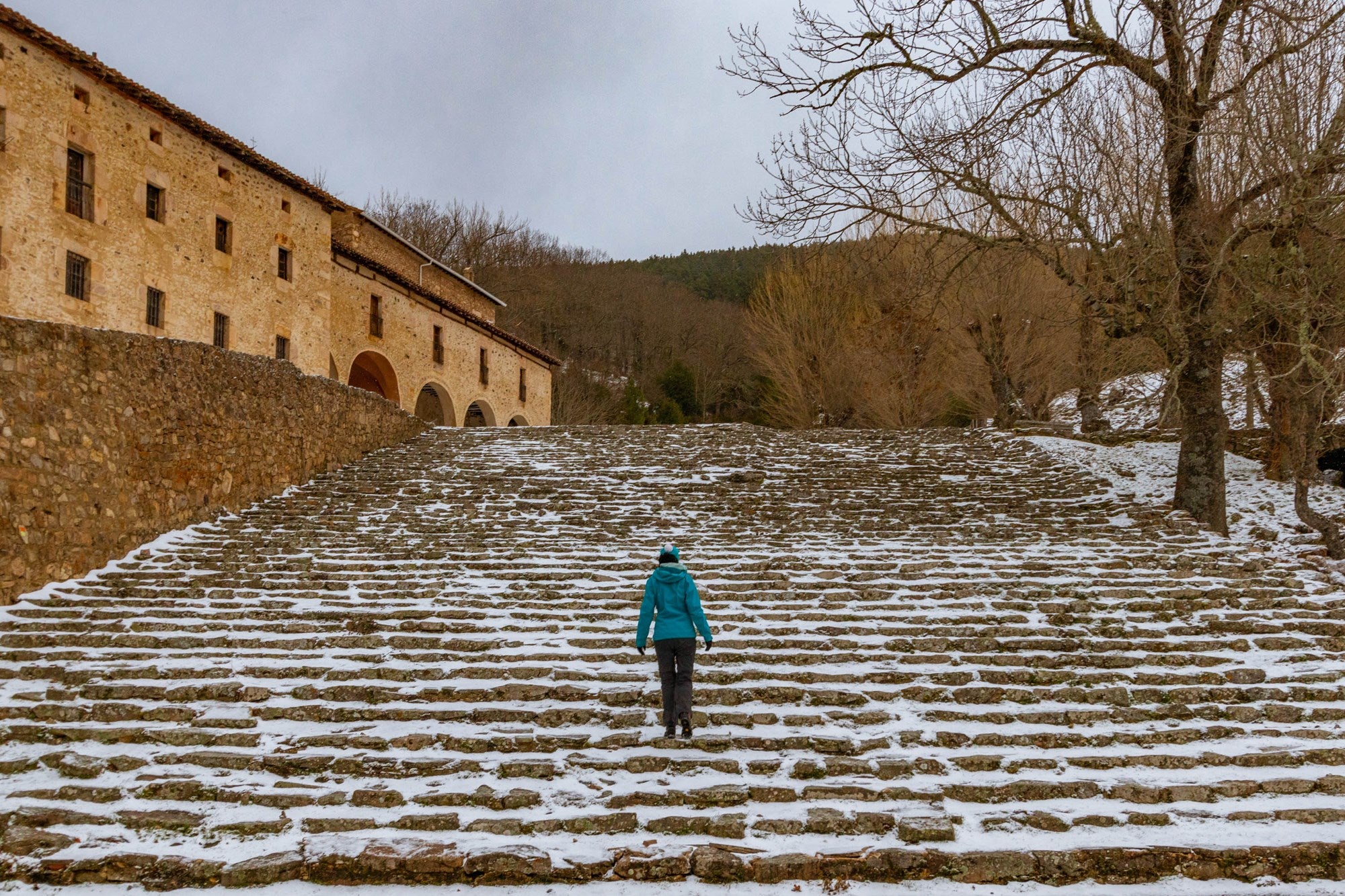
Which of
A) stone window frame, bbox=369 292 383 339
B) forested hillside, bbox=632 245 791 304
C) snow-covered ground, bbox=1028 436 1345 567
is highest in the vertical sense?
forested hillside, bbox=632 245 791 304

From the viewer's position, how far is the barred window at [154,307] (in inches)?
590

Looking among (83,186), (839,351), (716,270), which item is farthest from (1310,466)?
(716,270)

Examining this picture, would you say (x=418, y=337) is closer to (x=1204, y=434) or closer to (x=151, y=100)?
(x=151, y=100)

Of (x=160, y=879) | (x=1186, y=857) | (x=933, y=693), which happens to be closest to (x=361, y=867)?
(x=160, y=879)

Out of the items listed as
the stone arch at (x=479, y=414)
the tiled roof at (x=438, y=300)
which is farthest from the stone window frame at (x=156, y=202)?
the stone arch at (x=479, y=414)

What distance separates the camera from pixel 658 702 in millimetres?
6125

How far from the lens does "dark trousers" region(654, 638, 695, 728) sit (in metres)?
5.44

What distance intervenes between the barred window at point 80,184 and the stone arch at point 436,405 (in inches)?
313

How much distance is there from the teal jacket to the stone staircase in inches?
34.1

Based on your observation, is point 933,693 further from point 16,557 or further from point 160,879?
point 16,557

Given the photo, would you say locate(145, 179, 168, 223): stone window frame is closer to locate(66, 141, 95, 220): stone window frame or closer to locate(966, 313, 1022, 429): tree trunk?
locate(66, 141, 95, 220): stone window frame

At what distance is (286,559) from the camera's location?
28.8 ft

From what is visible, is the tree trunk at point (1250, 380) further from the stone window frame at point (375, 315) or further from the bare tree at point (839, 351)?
the stone window frame at point (375, 315)

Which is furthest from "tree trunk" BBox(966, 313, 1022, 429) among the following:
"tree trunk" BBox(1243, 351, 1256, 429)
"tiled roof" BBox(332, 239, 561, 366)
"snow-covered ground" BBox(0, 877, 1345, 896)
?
"snow-covered ground" BBox(0, 877, 1345, 896)
